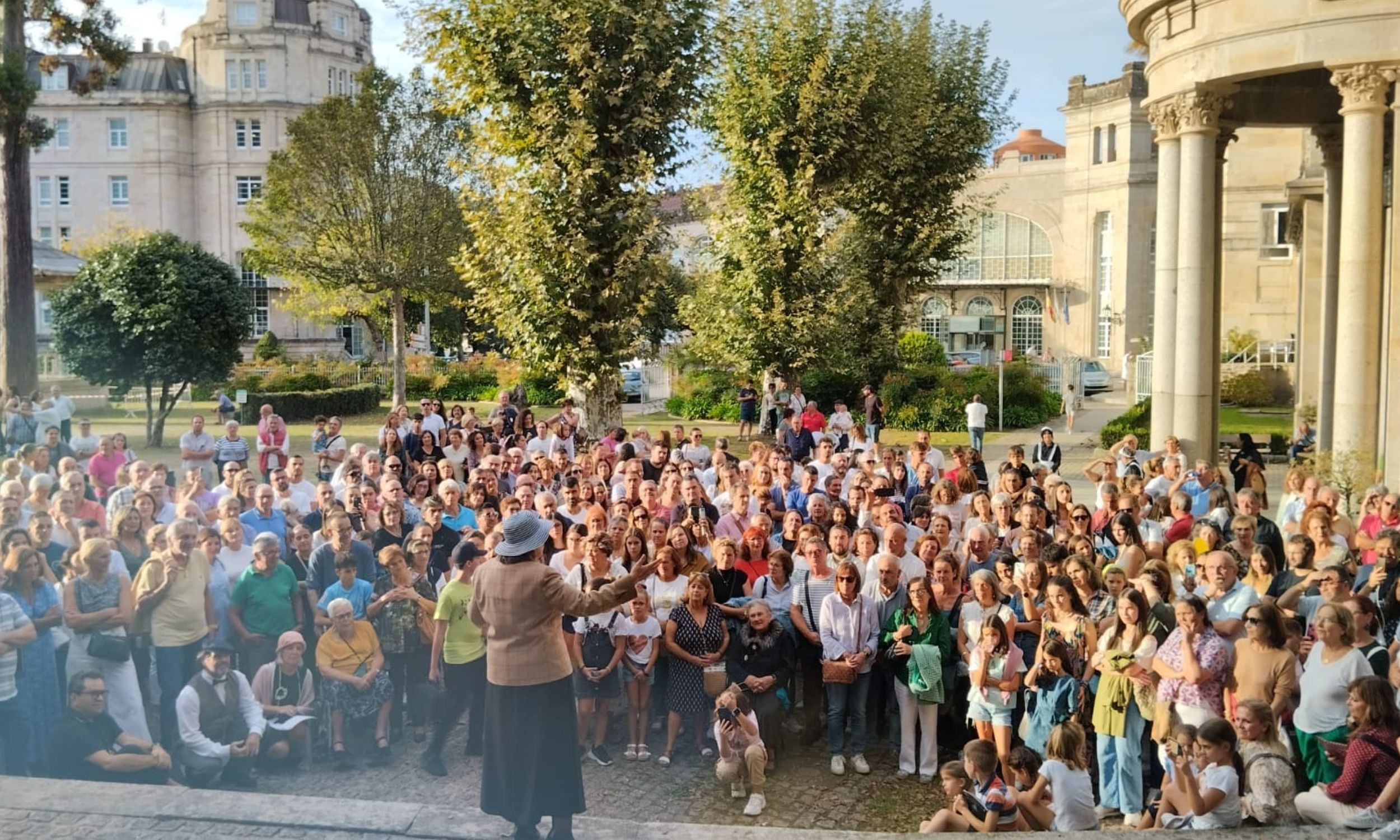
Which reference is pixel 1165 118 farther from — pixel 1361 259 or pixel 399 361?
pixel 399 361

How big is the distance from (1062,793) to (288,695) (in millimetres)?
5620

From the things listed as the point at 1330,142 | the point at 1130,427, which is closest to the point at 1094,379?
the point at 1130,427

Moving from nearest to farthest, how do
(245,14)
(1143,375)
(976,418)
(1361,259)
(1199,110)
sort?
1. (1361,259)
2. (1199,110)
3. (976,418)
4. (1143,375)
5. (245,14)

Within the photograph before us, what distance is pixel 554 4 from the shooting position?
1848 centimetres

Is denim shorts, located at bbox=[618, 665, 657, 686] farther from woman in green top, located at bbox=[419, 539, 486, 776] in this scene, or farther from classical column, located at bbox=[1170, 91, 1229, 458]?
classical column, located at bbox=[1170, 91, 1229, 458]

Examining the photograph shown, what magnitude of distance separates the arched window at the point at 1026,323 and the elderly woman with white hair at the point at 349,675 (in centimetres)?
5868

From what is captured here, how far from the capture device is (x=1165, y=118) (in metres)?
18.8

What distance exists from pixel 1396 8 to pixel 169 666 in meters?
16.9

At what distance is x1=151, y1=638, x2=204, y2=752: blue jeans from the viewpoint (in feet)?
29.0

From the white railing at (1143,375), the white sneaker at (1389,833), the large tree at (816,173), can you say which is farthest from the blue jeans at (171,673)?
the white railing at (1143,375)

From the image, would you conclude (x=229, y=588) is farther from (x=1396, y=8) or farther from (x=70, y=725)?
(x=1396, y=8)

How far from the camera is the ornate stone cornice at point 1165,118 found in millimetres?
18562

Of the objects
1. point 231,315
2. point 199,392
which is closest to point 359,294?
point 199,392

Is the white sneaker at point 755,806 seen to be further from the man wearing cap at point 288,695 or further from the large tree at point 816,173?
the large tree at point 816,173
